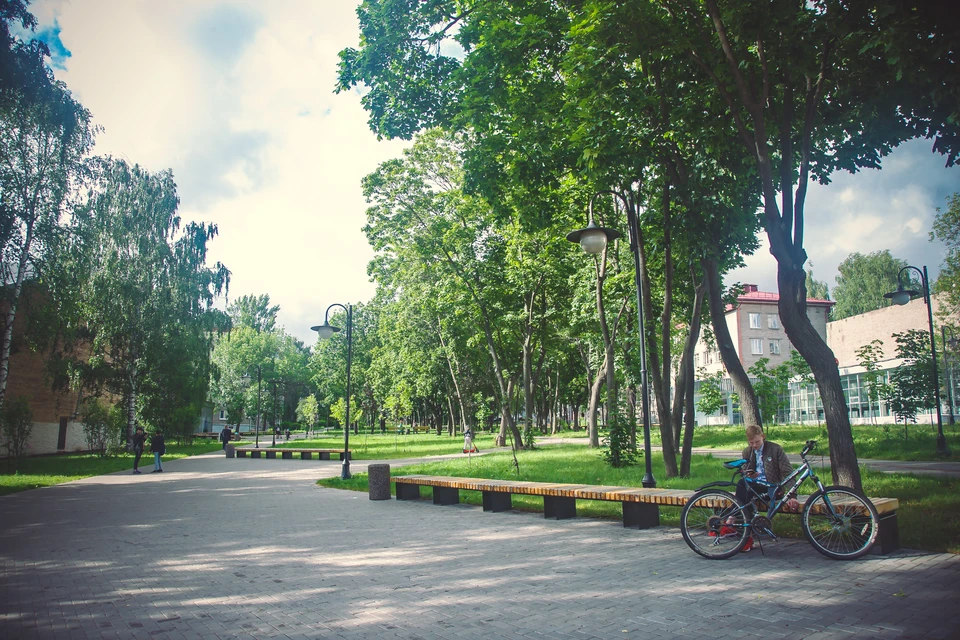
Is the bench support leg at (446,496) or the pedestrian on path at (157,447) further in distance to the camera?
the pedestrian on path at (157,447)

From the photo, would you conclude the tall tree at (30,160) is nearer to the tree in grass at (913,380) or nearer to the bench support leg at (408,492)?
the bench support leg at (408,492)

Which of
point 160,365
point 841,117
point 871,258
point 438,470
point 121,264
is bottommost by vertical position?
point 438,470

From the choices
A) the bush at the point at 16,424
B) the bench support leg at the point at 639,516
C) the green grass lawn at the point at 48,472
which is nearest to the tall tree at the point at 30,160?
the bush at the point at 16,424

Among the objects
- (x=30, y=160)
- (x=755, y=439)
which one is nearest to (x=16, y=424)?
(x=30, y=160)

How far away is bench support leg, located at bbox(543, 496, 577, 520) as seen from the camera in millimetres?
9414

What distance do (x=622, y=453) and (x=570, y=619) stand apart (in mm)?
11520

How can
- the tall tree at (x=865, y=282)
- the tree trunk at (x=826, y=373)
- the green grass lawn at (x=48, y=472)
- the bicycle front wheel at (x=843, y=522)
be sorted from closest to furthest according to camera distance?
the bicycle front wheel at (x=843, y=522)
the tree trunk at (x=826, y=373)
the green grass lawn at (x=48, y=472)
the tall tree at (x=865, y=282)

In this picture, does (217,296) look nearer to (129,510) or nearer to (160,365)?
(160,365)

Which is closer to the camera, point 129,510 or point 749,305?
point 129,510

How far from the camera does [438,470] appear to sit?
17.4 m

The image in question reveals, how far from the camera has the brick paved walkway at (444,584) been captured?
4.47 m

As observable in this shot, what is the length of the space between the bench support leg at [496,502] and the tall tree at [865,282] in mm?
59618

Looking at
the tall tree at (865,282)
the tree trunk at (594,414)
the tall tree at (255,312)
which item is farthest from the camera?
the tall tree at (255,312)

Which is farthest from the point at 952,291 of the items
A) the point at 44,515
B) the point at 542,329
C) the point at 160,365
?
the point at 160,365
